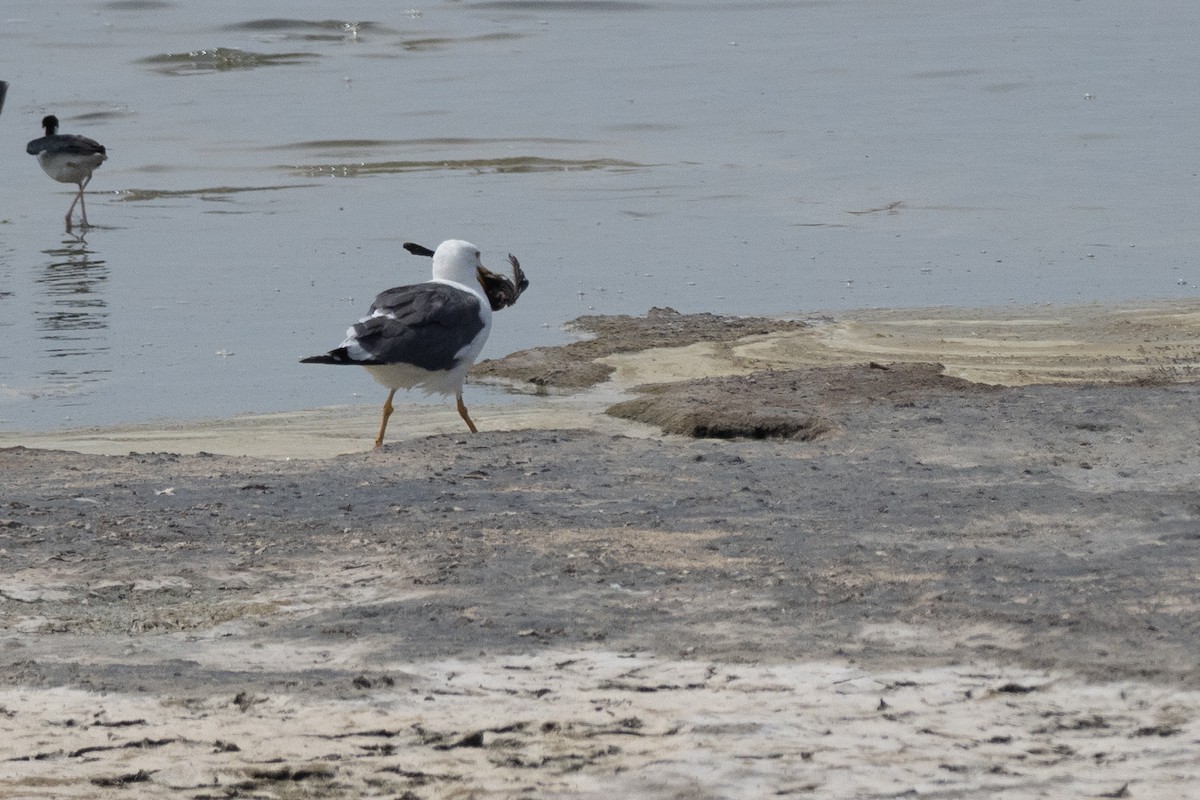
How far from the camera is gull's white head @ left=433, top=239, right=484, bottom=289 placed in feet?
30.5

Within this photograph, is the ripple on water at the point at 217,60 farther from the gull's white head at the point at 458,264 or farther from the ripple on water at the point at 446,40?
the gull's white head at the point at 458,264

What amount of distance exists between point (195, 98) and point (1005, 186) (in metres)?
11.8

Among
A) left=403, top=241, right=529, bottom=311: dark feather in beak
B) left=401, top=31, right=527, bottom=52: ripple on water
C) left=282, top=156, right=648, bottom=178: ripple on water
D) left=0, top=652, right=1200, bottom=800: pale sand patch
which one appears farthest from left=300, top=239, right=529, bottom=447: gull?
left=401, top=31, right=527, bottom=52: ripple on water

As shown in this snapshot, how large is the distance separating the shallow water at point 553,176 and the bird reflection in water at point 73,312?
0.11 ft

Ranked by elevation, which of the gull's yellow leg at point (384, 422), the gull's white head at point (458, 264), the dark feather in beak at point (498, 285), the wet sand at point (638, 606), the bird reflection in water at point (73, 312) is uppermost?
the gull's white head at point (458, 264)

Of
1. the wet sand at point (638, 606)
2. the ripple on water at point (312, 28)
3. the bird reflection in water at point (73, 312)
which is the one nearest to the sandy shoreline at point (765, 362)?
the wet sand at point (638, 606)

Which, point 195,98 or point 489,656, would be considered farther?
point 195,98

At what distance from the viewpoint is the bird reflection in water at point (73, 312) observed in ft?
34.3

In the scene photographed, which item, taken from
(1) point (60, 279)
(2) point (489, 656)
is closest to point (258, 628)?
(2) point (489, 656)

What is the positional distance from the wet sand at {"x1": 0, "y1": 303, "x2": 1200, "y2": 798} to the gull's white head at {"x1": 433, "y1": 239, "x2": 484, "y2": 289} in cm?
114

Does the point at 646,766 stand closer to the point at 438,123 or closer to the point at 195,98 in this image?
the point at 438,123

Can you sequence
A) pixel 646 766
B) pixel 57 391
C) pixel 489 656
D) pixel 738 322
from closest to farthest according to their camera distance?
pixel 646 766
pixel 489 656
pixel 57 391
pixel 738 322

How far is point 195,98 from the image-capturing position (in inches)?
934

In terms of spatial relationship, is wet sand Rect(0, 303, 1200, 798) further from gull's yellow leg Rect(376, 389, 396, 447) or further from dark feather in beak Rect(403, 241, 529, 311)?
dark feather in beak Rect(403, 241, 529, 311)
